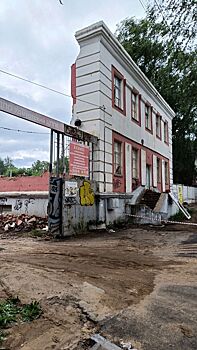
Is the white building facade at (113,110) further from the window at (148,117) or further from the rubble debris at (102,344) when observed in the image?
the rubble debris at (102,344)

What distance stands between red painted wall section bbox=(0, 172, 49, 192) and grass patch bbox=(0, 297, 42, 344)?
11186 millimetres

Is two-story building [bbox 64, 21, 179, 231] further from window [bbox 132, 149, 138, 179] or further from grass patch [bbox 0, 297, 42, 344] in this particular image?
grass patch [bbox 0, 297, 42, 344]

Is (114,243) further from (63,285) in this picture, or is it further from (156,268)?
(63,285)

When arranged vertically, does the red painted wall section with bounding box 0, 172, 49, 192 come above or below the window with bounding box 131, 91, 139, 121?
below

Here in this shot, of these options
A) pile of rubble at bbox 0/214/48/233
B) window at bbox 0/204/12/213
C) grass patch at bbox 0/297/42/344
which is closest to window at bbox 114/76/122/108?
pile of rubble at bbox 0/214/48/233

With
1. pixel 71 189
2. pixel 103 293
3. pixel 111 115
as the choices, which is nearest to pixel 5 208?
pixel 71 189

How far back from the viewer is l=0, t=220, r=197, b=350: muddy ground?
303cm

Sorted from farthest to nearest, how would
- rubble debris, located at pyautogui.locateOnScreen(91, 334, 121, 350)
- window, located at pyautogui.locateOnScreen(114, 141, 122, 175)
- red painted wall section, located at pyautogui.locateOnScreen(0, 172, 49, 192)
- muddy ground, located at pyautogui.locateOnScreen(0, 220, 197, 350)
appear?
red painted wall section, located at pyautogui.locateOnScreen(0, 172, 49, 192)
window, located at pyautogui.locateOnScreen(114, 141, 122, 175)
muddy ground, located at pyautogui.locateOnScreen(0, 220, 197, 350)
rubble debris, located at pyautogui.locateOnScreen(91, 334, 121, 350)

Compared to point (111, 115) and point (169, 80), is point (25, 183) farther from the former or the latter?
point (169, 80)

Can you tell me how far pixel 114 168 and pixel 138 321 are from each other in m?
11.2

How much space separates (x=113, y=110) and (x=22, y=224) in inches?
264

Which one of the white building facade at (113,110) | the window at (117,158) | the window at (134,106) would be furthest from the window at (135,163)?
the window at (117,158)

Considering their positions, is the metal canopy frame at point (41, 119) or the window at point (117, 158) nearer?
the metal canopy frame at point (41, 119)

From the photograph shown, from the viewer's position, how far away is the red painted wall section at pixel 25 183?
1548cm
